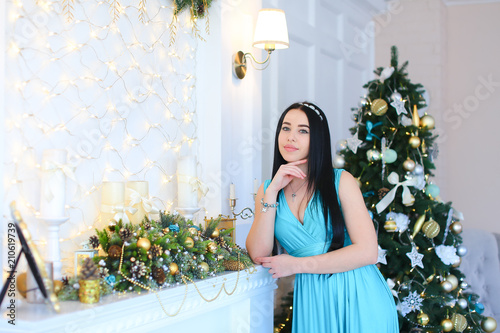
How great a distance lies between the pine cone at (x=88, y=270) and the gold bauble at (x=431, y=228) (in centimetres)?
190

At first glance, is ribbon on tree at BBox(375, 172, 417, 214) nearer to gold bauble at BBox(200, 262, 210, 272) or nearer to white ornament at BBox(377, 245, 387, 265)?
white ornament at BBox(377, 245, 387, 265)

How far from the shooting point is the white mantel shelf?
3.99 ft

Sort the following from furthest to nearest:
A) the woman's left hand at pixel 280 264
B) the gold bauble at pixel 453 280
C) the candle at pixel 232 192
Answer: the gold bauble at pixel 453 280 → the candle at pixel 232 192 → the woman's left hand at pixel 280 264

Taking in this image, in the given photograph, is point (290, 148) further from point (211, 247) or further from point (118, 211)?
point (118, 211)

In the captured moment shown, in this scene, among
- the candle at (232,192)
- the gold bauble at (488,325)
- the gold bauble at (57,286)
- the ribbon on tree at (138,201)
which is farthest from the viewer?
the gold bauble at (488,325)

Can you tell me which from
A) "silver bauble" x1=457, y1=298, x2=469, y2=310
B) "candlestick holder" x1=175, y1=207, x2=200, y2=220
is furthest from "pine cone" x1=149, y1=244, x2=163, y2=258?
"silver bauble" x1=457, y1=298, x2=469, y2=310

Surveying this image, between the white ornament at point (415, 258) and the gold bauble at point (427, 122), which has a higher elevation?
the gold bauble at point (427, 122)

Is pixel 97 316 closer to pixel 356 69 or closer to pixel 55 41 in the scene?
pixel 55 41

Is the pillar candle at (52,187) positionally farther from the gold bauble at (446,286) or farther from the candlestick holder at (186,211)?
the gold bauble at (446,286)

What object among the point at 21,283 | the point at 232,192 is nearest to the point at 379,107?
the point at 232,192

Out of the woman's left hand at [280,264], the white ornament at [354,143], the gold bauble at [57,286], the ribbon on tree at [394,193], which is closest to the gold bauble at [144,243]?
the gold bauble at [57,286]

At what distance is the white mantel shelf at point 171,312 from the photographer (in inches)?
47.9

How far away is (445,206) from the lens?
276 centimetres

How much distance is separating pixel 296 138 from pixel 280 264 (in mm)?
486
